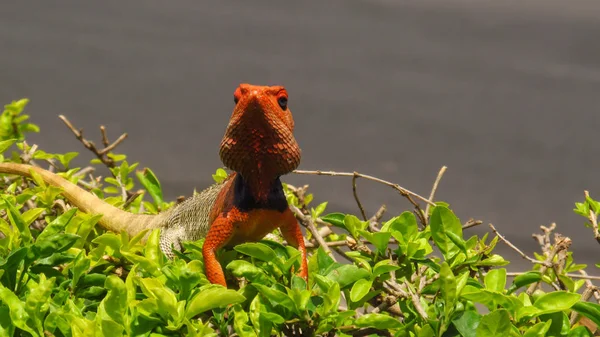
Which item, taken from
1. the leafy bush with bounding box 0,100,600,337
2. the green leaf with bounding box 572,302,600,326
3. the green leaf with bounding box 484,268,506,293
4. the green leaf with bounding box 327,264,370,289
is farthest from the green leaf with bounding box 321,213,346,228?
the green leaf with bounding box 572,302,600,326

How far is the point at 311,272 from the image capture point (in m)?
1.06

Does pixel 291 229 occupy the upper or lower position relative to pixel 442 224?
lower

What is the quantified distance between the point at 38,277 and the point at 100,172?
292 cm

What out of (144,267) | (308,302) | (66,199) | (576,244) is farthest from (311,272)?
(576,244)

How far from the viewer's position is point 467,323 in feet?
2.95

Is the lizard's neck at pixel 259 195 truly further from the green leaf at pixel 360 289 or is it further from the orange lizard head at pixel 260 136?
the green leaf at pixel 360 289

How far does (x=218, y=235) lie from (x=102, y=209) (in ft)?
1.60

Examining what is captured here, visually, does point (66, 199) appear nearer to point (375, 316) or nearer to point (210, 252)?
point (210, 252)

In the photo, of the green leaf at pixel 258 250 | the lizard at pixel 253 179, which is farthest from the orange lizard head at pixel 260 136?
the green leaf at pixel 258 250

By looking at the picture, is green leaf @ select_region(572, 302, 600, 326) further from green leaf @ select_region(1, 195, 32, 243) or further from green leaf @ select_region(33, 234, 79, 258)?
green leaf @ select_region(1, 195, 32, 243)

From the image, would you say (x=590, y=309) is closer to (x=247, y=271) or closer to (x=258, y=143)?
(x=247, y=271)

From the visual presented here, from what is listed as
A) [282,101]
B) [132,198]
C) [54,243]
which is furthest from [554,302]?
[132,198]

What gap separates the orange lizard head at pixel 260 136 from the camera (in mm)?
1170

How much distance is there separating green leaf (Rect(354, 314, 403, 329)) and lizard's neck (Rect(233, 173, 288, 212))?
1.35 feet
